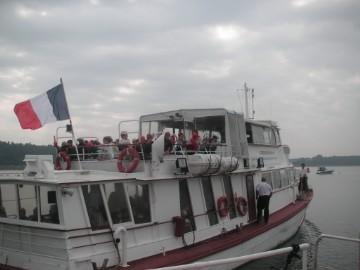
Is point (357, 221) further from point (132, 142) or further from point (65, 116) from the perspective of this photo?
point (65, 116)

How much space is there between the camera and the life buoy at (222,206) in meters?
11.8

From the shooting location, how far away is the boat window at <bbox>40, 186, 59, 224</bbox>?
26.7ft

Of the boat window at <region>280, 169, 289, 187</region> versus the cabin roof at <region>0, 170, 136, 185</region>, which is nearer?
the cabin roof at <region>0, 170, 136, 185</region>

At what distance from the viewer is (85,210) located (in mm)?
8297

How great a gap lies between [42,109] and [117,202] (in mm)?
A: 2925

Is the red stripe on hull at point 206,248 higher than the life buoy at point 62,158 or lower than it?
lower

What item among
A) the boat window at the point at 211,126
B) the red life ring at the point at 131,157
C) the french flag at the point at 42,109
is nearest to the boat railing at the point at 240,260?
the red life ring at the point at 131,157

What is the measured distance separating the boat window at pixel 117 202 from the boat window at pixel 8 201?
201 centimetres

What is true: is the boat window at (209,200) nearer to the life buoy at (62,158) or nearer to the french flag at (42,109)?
the life buoy at (62,158)

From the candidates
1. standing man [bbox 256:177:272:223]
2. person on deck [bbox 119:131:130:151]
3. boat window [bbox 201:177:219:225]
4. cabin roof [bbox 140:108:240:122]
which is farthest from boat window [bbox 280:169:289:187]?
person on deck [bbox 119:131:130:151]

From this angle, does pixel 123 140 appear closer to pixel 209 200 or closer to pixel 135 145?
pixel 135 145

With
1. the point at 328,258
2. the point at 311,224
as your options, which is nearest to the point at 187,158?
the point at 328,258

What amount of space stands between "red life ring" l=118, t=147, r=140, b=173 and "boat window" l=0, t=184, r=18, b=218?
7.94ft

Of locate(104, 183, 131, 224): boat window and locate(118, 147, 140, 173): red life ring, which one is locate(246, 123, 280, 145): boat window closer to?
locate(118, 147, 140, 173): red life ring
